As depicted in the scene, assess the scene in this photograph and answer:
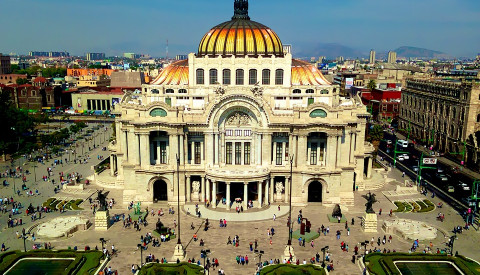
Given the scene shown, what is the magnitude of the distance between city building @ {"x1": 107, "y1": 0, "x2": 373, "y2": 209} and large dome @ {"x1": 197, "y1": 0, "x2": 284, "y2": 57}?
3.82 meters

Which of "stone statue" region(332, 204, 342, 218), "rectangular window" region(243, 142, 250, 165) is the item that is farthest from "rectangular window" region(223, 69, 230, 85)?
"stone statue" region(332, 204, 342, 218)

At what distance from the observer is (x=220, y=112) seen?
2660 inches

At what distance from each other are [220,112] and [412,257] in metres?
34.0

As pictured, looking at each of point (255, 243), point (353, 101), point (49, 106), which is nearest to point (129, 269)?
point (255, 243)

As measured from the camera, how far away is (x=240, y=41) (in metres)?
77.4

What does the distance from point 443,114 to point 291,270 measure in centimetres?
7787

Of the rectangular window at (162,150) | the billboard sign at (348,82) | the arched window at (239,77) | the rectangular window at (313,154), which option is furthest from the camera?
the billboard sign at (348,82)

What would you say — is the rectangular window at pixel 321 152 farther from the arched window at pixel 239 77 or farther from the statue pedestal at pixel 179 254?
the statue pedestal at pixel 179 254

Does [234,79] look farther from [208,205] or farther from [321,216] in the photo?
[321,216]

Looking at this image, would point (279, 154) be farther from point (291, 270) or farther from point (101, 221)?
point (101, 221)

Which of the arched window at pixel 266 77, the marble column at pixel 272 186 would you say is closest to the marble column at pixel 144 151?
the marble column at pixel 272 186

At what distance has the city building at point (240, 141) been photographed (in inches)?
2645

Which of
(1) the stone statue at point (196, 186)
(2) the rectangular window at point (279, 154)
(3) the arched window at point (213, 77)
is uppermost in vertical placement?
Answer: (3) the arched window at point (213, 77)

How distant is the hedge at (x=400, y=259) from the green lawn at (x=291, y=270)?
5962 mm
